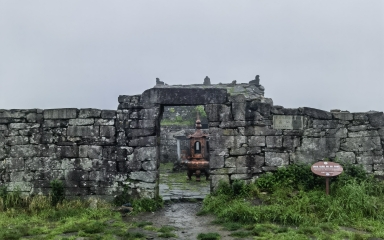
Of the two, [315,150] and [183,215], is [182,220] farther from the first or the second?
[315,150]

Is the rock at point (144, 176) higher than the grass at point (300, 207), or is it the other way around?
the rock at point (144, 176)

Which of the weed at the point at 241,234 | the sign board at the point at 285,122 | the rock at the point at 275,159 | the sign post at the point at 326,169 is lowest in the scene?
the weed at the point at 241,234

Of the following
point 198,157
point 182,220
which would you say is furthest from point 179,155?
point 182,220

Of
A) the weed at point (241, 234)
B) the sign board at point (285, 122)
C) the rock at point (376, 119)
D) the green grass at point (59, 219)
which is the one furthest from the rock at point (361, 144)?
the green grass at point (59, 219)

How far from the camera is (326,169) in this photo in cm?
859

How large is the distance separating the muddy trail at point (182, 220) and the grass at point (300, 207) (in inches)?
11.9

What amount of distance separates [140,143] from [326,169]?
4895mm

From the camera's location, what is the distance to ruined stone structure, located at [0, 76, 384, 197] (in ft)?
30.7

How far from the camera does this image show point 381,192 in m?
8.80

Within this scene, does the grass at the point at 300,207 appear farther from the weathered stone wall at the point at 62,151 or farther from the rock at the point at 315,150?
the weathered stone wall at the point at 62,151

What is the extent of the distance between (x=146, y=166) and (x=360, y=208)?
5325 millimetres

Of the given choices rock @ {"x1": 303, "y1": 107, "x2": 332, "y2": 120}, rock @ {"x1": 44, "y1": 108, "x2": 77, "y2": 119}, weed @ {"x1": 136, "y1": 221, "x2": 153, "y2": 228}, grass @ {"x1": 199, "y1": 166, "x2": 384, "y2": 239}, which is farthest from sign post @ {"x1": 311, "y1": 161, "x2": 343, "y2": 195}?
rock @ {"x1": 44, "y1": 108, "x2": 77, "y2": 119}

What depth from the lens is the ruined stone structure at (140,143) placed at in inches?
369

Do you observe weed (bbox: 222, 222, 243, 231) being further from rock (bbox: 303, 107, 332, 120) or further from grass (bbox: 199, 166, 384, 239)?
rock (bbox: 303, 107, 332, 120)
